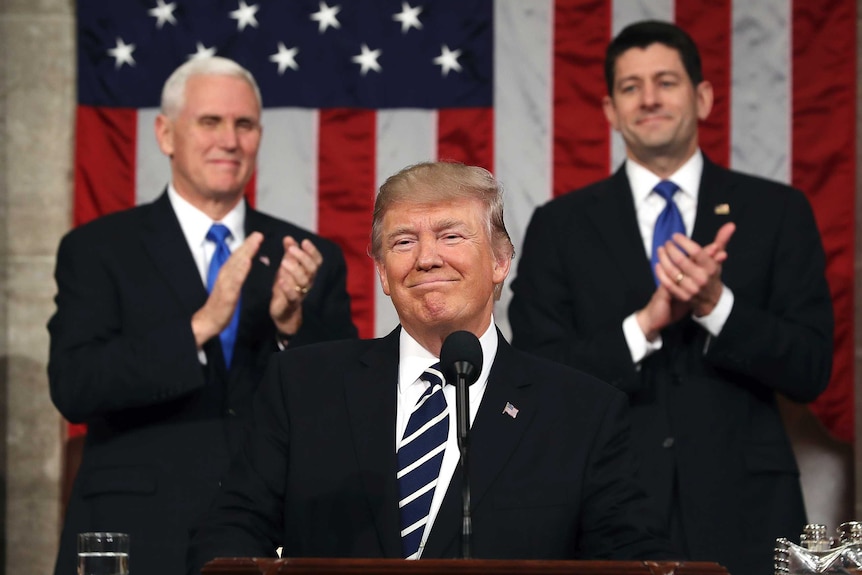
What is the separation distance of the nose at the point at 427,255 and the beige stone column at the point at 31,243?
2.77 m

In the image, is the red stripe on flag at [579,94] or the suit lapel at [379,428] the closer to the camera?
the suit lapel at [379,428]

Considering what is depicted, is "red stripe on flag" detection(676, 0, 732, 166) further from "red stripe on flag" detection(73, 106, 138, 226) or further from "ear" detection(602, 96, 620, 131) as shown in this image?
"red stripe on flag" detection(73, 106, 138, 226)

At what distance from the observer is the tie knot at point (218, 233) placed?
14.2ft

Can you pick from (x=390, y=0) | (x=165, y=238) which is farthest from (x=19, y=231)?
(x=390, y=0)

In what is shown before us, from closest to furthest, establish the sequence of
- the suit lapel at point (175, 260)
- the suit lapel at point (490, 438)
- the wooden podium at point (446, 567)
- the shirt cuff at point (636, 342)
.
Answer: the wooden podium at point (446, 567) < the suit lapel at point (490, 438) < the shirt cuff at point (636, 342) < the suit lapel at point (175, 260)

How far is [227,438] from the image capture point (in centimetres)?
405

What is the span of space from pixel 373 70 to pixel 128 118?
0.97 meters

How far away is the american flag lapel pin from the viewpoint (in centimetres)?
293

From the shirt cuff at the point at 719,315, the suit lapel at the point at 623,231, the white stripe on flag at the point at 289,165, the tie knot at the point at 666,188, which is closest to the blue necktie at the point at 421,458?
the shirt cuff at the point at 719,315

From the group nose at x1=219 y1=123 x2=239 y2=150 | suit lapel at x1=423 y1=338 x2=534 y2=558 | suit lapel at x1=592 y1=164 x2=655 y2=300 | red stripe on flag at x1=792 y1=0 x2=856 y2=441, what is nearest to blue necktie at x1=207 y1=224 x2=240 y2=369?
nose at x1=219 y1=123 x2=239 y2=150

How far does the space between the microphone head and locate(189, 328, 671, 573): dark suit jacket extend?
0.49 meters

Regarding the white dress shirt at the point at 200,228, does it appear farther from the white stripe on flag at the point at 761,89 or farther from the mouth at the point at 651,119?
the white stripe on flag at the point at 761,89

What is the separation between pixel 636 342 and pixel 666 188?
597 mm

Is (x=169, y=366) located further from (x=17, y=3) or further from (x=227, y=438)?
(x=17, y=3)
